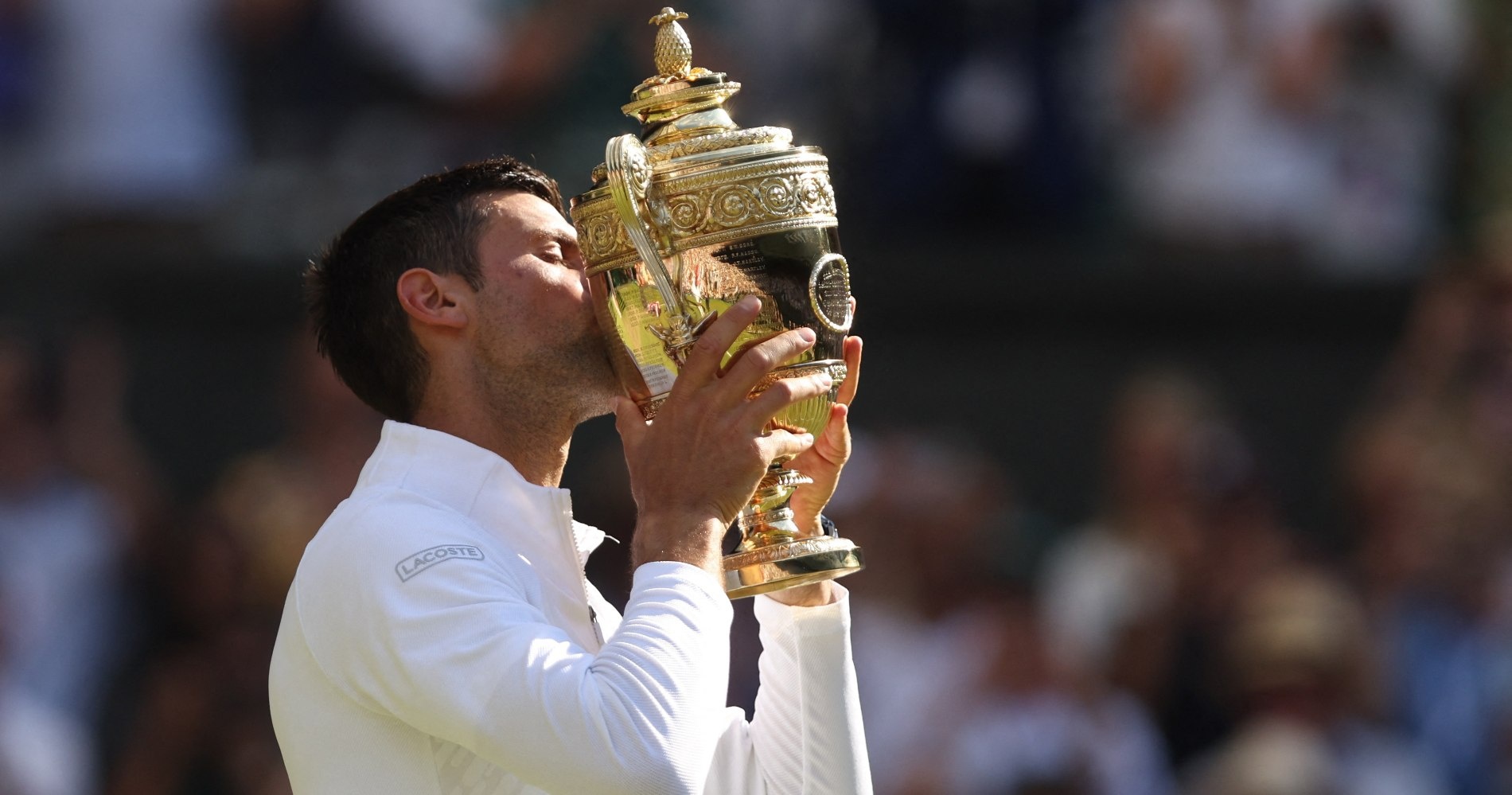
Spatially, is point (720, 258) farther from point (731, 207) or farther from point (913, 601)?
point (913, 601)

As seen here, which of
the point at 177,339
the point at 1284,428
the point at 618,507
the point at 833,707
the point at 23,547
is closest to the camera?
the point at 833,707

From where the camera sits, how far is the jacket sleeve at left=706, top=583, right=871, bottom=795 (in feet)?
10.6

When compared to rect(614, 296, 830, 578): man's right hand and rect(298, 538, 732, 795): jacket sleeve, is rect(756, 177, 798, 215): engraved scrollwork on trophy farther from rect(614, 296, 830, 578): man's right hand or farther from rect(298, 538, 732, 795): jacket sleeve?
rect(298, 538, 732, 795): jacket sleeve

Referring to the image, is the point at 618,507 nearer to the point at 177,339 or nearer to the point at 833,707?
the point at 177,339

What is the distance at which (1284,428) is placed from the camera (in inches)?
334

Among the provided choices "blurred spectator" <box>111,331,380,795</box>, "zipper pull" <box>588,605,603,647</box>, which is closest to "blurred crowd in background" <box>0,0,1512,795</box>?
"blurred spectator" <box>111,331,380,795</box>

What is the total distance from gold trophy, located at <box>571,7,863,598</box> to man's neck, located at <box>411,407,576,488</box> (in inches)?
5.7

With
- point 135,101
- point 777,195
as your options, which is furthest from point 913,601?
point 777,195

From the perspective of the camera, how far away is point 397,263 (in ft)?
10.6

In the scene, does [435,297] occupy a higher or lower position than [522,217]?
lower

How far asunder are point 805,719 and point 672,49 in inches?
39.8

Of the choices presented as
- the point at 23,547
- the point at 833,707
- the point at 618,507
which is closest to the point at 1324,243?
the point at 618,507

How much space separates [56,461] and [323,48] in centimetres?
187

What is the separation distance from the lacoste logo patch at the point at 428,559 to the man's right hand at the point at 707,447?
0.74 feet
